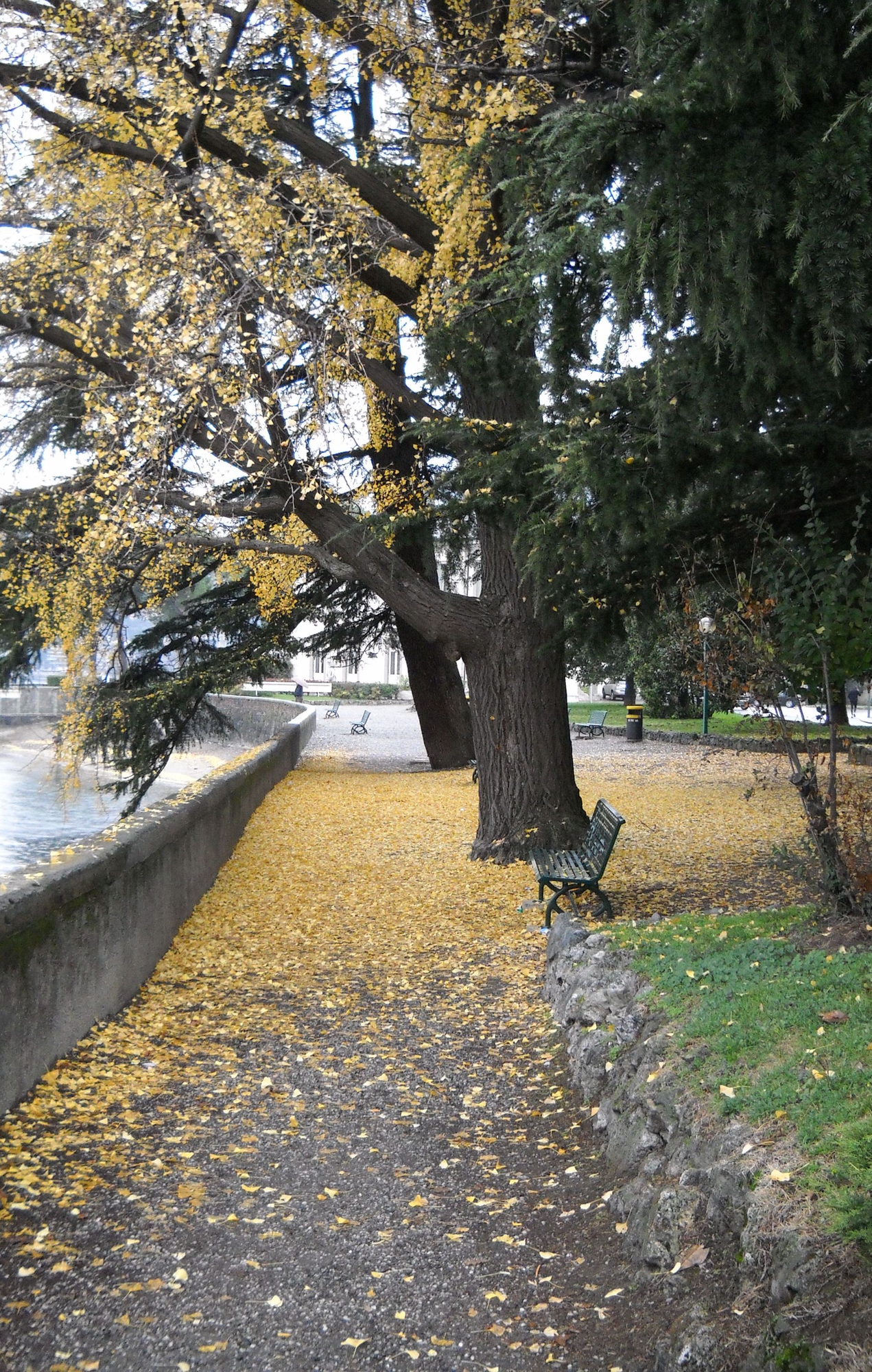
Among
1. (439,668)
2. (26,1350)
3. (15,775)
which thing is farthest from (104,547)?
(15,775)

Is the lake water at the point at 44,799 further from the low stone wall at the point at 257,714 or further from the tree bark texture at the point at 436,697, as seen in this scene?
the tree bark texture at the point at 436,697

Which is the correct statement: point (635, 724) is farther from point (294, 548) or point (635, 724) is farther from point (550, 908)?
point (550, 908)

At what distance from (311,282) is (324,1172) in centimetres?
748

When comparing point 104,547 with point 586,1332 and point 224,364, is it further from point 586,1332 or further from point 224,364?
point 586,1332

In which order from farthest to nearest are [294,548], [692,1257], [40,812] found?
[40,812], [294,548], [692,1257]

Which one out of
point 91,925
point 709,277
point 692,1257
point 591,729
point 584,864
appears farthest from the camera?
point 591,729

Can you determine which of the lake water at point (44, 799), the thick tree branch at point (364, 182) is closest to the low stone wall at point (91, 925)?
the thick tree branch at point (364, 182)

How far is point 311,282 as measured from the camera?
31.7 feet

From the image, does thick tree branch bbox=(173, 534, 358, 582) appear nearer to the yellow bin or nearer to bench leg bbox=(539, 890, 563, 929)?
bench leg bbox=(539, 890, 563, 929)

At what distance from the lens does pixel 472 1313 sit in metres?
3.46

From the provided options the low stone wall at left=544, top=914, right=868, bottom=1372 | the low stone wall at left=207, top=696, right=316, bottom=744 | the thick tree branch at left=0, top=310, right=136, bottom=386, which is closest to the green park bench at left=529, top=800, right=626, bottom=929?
the low stone wall at left=544, top=914, right=868, bottom=1372

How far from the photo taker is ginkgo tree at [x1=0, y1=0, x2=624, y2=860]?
8570 millimetres

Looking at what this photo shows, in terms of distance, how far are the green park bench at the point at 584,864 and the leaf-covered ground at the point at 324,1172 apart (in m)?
0.41

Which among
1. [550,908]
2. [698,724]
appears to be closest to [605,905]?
[550,908]
